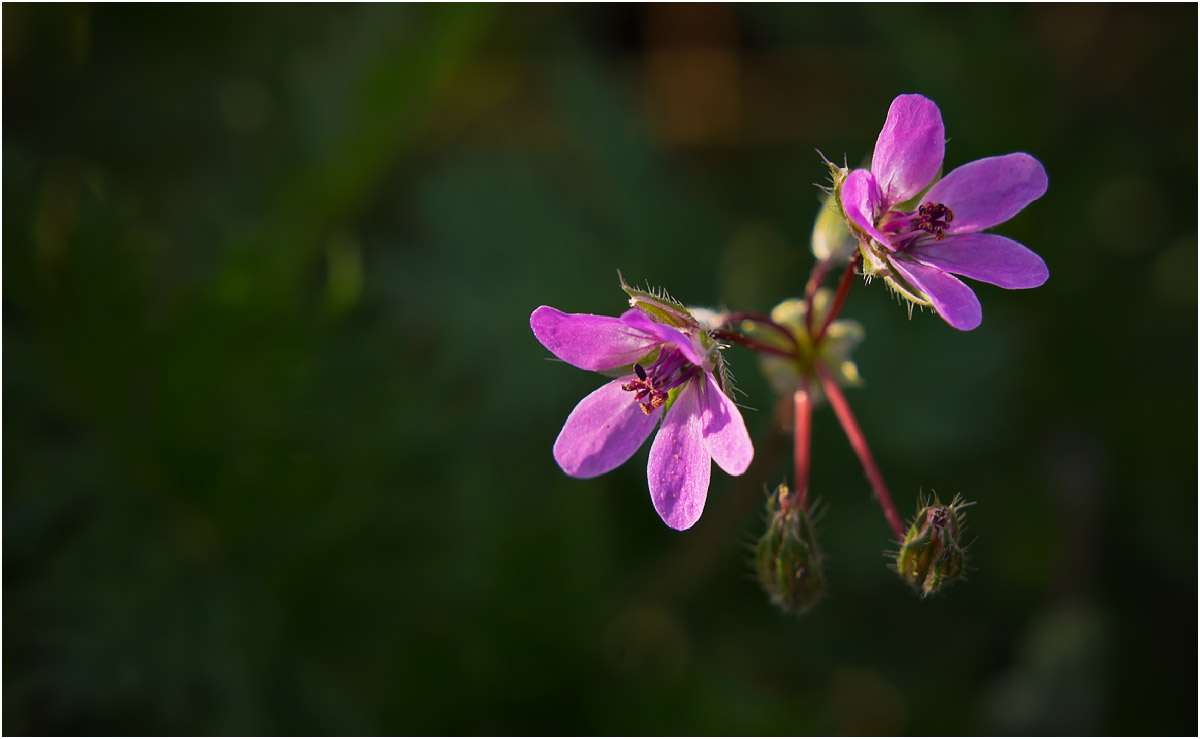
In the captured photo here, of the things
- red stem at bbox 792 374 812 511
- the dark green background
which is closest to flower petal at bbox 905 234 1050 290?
red stem at bbox 792 374 812 511

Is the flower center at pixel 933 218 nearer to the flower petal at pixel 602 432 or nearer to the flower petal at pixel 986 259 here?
the flower petal at pixel 986 259

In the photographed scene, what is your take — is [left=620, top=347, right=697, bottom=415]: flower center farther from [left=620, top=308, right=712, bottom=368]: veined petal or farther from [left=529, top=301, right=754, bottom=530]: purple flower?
[left=620, top=308, right=712, bottom=368]: veined petal

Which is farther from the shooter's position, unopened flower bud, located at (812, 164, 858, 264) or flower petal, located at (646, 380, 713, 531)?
unopened flower bud, located at (812, 164, 858, 264)

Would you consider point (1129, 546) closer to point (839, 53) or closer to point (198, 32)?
point (839, 53)

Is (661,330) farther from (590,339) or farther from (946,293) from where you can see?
(946,293)

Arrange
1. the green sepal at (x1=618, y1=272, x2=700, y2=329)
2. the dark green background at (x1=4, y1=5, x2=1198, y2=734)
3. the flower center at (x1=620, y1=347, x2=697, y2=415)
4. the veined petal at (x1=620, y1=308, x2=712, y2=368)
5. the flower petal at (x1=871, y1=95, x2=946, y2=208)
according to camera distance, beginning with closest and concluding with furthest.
A: the veined petal at (x1=620, y1=308, x2=712, y2=368), the flower petal at (x1=871, y1=95, x2=946, y2=208), the green sepal at (x1=618, y1=272, x2=700, y2=329), the flower center at (x1=620, y1=347, x2=697, y2=415), the dark green background at (x1=4, y1=5, x2=1198, y2=734)

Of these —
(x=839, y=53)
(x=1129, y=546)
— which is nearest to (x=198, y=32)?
(x=839, y=53)
